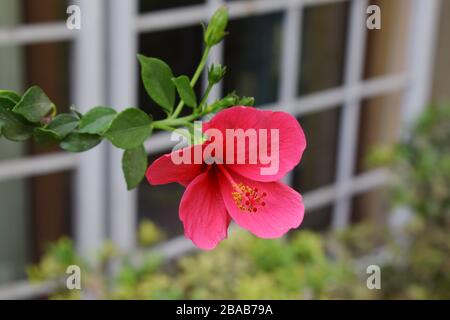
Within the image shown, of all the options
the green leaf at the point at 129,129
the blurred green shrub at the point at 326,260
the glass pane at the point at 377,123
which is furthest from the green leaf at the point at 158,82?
the glass pane at the point at 377,123

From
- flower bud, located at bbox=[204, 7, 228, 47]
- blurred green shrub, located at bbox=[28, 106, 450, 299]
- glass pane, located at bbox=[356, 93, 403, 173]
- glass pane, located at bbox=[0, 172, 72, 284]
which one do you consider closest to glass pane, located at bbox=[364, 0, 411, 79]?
glass pane, located at bbox=[356, 93, 403, 173]

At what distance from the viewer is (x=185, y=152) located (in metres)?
0.45

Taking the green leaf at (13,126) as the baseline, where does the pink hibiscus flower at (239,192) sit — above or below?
below

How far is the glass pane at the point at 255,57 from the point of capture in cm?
210

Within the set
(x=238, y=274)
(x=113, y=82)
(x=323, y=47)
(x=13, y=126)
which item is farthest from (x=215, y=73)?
(x=323, y=47)

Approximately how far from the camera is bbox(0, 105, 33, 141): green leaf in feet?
1.61

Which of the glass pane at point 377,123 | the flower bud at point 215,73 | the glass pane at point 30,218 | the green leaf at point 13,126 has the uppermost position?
the glass pane at point 377,123

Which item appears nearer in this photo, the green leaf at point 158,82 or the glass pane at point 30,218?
the green leaf at point 158,82

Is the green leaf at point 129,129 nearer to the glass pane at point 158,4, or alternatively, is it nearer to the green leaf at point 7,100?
the green leaf at point 7,100

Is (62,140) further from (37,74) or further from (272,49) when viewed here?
(272,49)

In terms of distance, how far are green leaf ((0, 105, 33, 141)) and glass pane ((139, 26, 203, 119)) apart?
1.37 m

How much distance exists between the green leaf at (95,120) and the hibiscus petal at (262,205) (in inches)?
3.4

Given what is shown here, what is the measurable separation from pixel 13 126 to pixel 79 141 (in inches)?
1.6

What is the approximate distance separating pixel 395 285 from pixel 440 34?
1.00m
